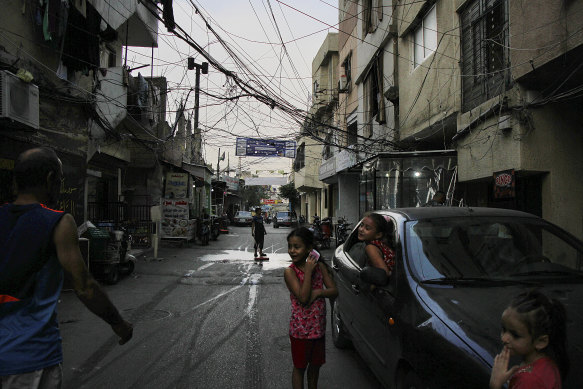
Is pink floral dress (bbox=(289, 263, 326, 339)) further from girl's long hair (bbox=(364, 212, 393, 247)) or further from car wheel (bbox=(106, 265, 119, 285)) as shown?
car wheel (bbox=(106, 265, 119, 285))

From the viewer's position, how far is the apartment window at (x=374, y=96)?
14742mm

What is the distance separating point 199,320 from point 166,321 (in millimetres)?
473

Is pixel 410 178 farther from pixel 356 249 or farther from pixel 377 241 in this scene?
pixel 377 241

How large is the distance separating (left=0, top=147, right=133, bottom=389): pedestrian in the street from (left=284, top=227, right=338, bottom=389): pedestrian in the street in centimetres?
138

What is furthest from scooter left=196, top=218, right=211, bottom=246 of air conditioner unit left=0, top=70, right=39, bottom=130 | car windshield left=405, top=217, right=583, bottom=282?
car windshield left=405, top=217, right=583, bottom=282

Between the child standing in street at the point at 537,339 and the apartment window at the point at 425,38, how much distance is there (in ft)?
34.9

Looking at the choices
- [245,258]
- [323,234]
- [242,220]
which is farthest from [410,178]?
[242,220]

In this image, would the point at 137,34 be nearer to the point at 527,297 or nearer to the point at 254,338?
the point at 254,338

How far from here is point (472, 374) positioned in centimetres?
206

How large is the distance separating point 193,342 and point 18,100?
5.89 metres

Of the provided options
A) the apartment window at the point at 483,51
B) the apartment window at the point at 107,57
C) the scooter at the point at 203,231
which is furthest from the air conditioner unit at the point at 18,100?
the scooter at the point at 203,231

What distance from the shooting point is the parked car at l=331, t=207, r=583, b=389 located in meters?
2.27

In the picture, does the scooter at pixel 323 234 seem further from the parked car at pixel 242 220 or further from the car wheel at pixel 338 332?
the parked car at pixel 242 220

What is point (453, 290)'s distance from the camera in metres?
2.89
